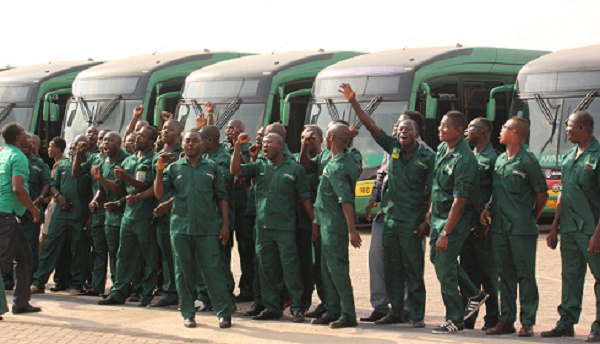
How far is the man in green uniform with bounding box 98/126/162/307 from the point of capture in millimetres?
9570

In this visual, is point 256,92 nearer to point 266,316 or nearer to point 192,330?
point 266,316

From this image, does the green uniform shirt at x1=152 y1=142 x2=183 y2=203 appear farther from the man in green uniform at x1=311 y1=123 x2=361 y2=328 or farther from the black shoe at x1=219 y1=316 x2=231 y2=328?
the man in green uniform at x1=311 y1=123 x2=361 y2=328

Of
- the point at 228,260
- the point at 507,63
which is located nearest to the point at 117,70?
the point at 507,63

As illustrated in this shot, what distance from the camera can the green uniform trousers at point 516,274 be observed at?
306 inches

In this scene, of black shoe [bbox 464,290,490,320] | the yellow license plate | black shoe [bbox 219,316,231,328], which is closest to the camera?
black shoe [bbox 464,290,490,320]

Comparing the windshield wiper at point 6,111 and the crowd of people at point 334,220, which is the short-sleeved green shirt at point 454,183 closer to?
the crowd of people at point 334,220

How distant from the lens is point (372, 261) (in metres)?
8.79

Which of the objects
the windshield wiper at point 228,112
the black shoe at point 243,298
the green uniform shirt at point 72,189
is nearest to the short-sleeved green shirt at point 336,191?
the black shoe at point 243,298

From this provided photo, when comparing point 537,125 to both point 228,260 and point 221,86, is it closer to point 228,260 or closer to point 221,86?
point 221,86

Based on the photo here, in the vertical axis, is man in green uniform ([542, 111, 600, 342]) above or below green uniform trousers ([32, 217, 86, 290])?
above

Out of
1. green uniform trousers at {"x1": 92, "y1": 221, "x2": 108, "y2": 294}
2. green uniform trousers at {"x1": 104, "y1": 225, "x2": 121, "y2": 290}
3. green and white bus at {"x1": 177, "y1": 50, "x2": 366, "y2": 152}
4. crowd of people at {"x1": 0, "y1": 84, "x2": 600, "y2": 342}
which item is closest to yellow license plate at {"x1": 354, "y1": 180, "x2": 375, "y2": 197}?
green and white bus at {"x1": 177, "y1": 50, "x2": 366, "y2": 152}

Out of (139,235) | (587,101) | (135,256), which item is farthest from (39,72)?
(139,235)

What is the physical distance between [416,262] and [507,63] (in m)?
11.4

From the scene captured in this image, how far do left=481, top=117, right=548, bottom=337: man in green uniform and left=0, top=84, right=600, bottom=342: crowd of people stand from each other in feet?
0.04
